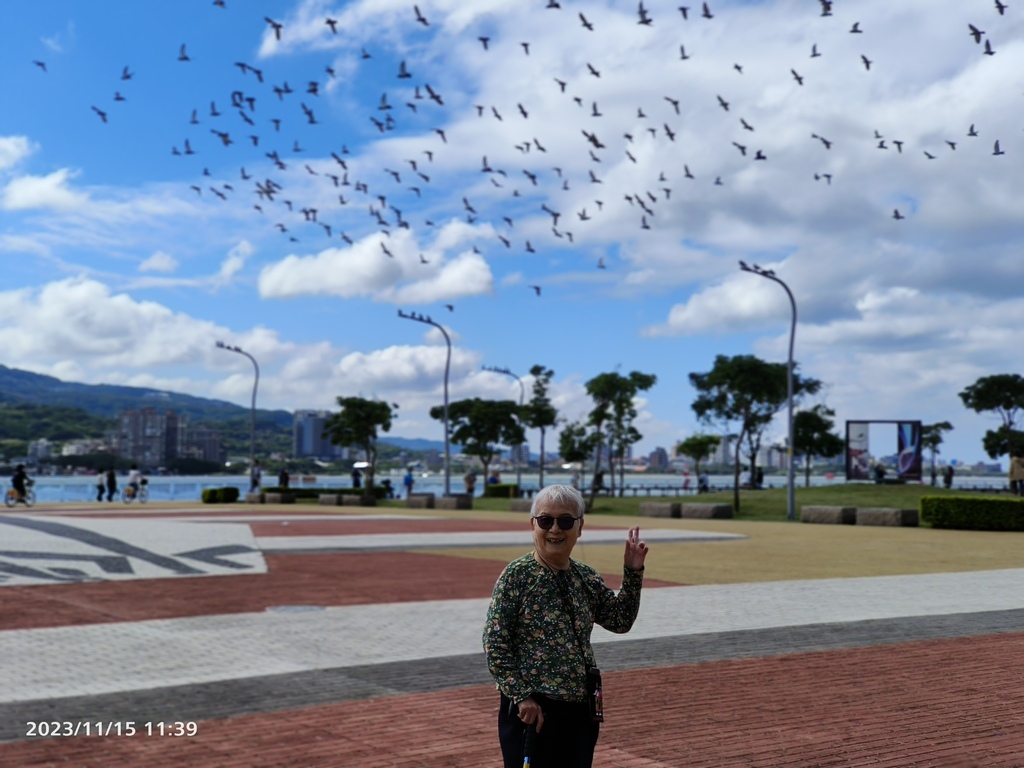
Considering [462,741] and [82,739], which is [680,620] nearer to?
[462,741]

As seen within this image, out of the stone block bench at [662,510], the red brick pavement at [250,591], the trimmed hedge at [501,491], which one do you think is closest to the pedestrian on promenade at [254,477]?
the trimmed hedge at [501,491]

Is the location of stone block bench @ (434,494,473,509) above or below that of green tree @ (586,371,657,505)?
below

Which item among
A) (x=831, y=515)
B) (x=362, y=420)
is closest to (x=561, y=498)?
(x=831, y=515)

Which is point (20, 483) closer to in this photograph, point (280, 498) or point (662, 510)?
point (280, 498)

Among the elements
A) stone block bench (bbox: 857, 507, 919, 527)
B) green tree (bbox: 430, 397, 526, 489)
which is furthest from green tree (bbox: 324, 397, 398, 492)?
stone block bench (bbox: 857, 507, 919, 527)

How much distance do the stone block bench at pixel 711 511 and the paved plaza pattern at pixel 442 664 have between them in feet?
57.0

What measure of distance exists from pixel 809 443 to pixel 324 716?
70569mm

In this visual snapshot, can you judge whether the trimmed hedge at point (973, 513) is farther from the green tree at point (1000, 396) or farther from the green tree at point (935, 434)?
the green tree at point (935, 434)

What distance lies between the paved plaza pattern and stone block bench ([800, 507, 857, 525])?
13.1 m

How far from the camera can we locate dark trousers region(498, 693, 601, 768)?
12.7 feet

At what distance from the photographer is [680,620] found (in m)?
11.1

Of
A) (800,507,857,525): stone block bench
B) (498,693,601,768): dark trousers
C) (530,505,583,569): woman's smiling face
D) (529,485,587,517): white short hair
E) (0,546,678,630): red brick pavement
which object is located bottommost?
(0,546,678,630): red brick pavement

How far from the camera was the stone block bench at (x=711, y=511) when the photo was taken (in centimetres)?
3553

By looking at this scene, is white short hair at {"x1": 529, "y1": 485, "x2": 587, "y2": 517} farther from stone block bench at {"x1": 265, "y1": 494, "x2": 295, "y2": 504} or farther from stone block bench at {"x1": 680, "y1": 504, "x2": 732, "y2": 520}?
stone block bench at {"x1": 265, "y1": 494, "x2": 295, "y2": 504}
